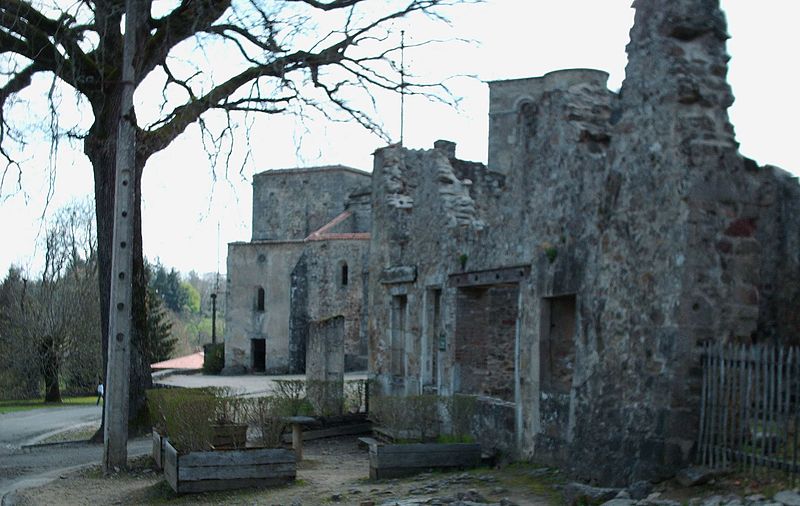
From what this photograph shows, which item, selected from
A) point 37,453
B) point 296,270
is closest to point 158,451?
point 37,453

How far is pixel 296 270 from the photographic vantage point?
46438 mm

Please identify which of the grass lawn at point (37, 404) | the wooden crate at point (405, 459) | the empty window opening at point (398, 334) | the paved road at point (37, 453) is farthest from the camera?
the grass lawn at point (37, 404)

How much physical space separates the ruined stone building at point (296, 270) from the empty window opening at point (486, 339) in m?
24.8

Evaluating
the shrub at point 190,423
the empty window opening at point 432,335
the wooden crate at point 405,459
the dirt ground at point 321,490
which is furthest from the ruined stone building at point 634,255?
the shrub at point 190,423

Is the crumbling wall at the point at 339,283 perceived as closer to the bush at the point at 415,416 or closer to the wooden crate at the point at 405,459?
the bush at the point at 415,416

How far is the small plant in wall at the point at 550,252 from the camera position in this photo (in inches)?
518

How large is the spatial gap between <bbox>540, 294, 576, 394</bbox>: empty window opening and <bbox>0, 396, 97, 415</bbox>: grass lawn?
24.2 meters

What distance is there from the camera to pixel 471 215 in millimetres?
17703

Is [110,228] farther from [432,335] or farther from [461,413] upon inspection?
[461,413]

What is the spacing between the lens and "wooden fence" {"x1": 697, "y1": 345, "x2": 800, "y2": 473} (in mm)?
8453

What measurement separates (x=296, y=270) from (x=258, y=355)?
17.1 ft

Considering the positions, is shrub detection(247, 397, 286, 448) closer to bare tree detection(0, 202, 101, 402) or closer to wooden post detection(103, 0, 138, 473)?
wooden post detection(103, 0, 138, 473)

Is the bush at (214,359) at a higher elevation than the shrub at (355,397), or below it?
below

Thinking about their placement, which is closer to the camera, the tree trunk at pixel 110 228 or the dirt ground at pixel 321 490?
the dirt ground at pixel 321 490
